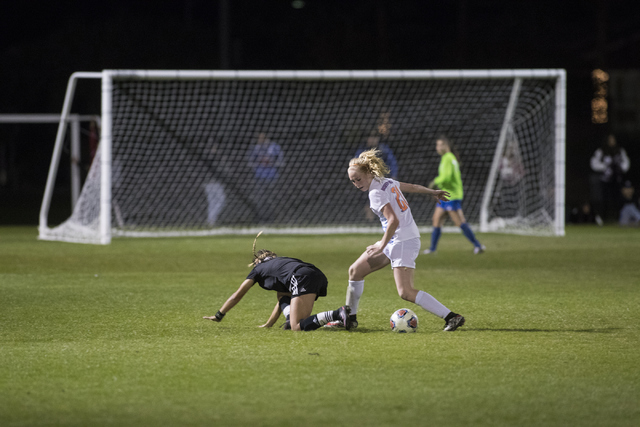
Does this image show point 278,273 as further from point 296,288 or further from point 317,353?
point 317,353

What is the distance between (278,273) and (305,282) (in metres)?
0.26

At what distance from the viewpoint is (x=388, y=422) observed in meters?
4.34

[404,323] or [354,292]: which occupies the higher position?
[354,292]

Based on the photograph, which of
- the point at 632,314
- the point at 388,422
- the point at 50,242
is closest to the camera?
the point at 388,422

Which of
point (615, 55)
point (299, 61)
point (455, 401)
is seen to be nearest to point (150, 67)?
point (299, 61)

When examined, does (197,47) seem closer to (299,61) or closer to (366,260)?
(299,61)

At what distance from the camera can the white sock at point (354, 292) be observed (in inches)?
274

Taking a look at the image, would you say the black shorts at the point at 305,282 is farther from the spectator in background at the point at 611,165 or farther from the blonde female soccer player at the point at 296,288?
the spectator in background at the point at 611,165

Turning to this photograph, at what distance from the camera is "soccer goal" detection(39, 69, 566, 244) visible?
1566cm

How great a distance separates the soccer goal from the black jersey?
7.78 metres

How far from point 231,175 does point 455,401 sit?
17.7m

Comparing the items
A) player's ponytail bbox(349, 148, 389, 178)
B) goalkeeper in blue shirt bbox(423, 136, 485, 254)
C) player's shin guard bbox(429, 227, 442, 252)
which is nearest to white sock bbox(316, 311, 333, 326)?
player's ponytail bbox(349, 148, 389, 178)

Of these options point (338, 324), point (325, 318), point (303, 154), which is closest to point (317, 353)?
point (325, 318)

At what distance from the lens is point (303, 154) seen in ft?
98.2
